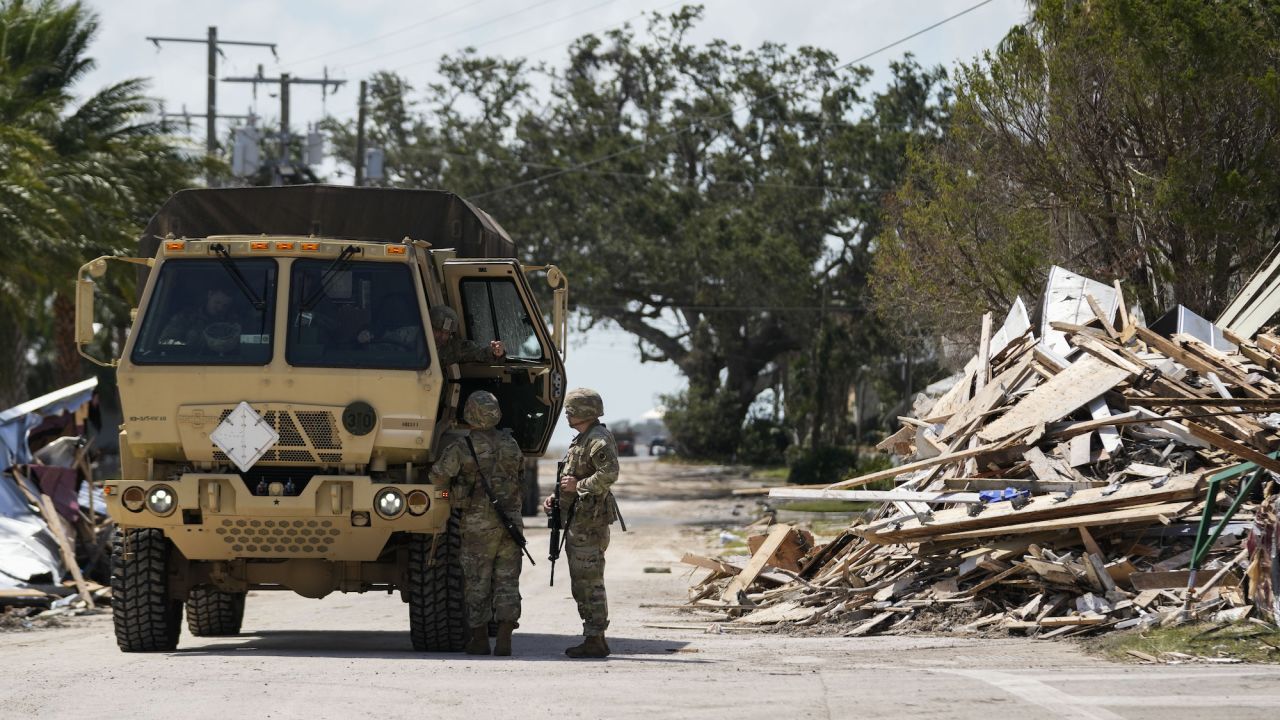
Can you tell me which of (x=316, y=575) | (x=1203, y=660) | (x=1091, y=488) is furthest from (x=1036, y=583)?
(x=316, y=575)

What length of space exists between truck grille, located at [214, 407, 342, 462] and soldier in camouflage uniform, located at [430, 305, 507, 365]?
89 cm

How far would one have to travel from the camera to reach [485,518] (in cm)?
1040

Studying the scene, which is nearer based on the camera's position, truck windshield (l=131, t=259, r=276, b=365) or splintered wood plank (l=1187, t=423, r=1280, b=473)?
truck windshield (l=131, t=259, r=276, b=365)

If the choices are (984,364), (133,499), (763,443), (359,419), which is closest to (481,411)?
(359,419)

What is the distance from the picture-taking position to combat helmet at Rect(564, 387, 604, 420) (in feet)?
33.8

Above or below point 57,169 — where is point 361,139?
above

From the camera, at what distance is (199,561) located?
10.7 m

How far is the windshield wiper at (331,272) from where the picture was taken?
419 inches

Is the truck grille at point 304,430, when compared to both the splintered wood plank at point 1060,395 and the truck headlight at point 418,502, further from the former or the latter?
the splintered wood plank at point 1060,395

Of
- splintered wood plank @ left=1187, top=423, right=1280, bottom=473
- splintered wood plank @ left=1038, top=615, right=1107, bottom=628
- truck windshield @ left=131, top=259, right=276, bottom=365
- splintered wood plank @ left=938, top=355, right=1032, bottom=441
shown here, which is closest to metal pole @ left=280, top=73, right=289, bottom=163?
splintered wood plank @ left=938, top=355, right=1032, bottom=441

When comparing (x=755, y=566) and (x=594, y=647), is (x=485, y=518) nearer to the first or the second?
(x=594, y=647)

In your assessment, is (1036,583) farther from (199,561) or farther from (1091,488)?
(199,561)

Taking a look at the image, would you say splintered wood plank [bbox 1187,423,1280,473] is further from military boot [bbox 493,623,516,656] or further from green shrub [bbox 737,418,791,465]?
green shrub [bbox 737,418,791,465]

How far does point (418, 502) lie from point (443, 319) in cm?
128
